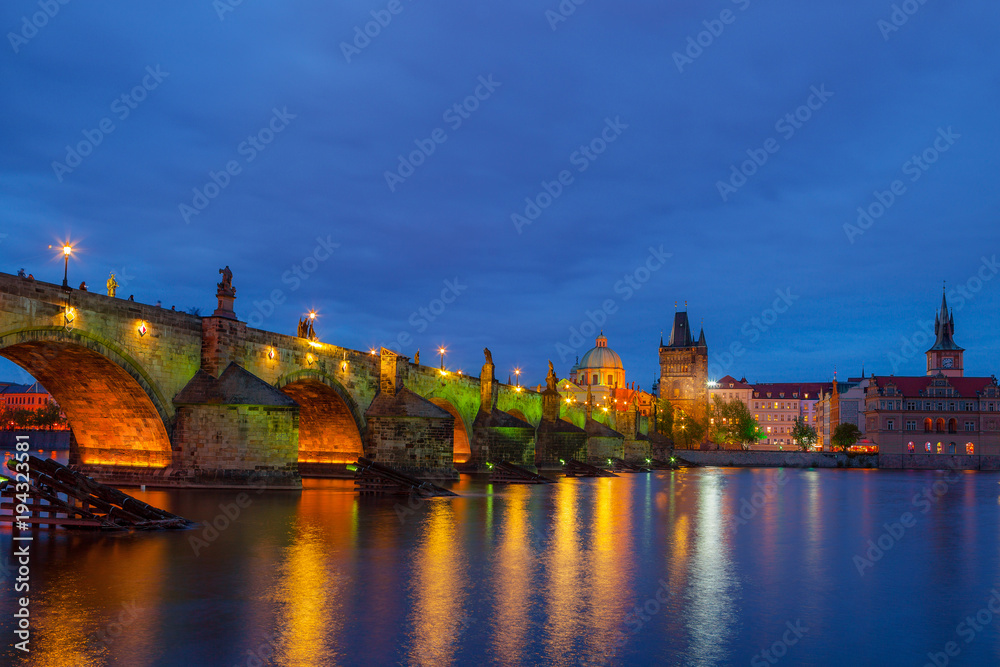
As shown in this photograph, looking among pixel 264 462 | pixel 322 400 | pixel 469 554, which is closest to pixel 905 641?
pixel 469 554

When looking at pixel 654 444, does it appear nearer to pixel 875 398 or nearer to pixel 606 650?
pixel 875 398

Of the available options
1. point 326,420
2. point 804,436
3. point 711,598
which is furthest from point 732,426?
point 711,598

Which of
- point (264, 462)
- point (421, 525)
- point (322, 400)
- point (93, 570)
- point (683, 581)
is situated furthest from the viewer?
point (322, 400)

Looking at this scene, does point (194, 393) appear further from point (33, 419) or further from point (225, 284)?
point (33, 419)

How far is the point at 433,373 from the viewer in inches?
1976

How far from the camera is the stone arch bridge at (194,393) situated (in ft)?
89.1

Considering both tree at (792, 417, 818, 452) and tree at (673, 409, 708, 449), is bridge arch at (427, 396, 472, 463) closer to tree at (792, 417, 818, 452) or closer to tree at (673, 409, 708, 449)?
tree at (673, 409, 708, 449)

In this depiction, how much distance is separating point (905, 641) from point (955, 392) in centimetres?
10854

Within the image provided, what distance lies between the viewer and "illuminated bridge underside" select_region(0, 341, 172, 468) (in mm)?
28484

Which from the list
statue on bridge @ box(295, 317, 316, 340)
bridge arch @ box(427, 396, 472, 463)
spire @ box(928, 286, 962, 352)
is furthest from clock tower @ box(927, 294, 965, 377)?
statue on bridge @ box(295, 317, 316, 340)

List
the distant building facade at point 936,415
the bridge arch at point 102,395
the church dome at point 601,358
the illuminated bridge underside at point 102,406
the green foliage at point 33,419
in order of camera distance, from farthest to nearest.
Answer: the church dome at point 601,358
the green foliage at point 33,419
the distant building facade at point 936,415
the illuminated bridge underside at point 102,406
the bridge arch at point 102,395

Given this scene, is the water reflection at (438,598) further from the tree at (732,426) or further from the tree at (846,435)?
the tree at (732,426)

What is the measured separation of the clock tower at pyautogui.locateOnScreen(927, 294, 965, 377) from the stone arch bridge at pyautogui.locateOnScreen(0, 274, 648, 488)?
4602 inches

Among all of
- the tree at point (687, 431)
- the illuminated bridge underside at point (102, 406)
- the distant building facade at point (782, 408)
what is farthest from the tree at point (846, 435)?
the illuminated bridge underside at point (102, 406)
